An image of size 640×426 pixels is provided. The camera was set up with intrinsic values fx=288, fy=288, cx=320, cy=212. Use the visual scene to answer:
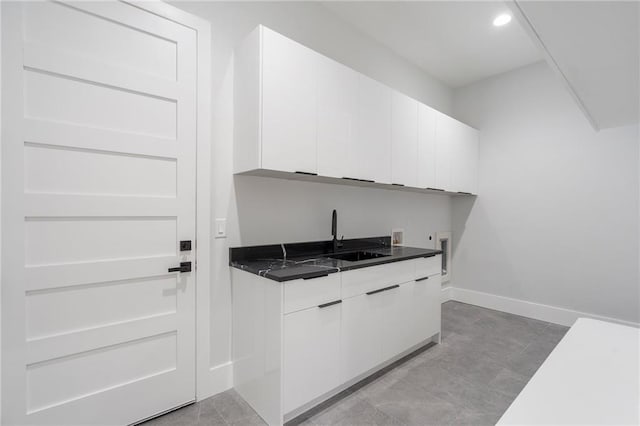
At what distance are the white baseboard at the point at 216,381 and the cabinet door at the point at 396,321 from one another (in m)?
1.09

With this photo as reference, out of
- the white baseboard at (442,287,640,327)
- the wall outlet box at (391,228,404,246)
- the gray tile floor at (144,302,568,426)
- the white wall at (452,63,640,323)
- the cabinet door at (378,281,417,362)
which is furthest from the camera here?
the wall outlet box at (391,228,404,246)

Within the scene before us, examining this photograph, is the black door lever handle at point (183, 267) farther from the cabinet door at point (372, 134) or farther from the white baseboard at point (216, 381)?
the cabinet door at point (372, 134)

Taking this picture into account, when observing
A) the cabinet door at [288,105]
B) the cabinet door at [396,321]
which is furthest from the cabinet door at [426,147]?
the cabinet door at [288,105]

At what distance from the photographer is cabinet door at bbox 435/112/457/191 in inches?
125

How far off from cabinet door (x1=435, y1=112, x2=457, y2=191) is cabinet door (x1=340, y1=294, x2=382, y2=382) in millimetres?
1761

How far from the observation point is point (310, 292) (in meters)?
1.67

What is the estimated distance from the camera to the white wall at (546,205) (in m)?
2.91

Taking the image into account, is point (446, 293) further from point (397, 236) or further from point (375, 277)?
point (375, 277)

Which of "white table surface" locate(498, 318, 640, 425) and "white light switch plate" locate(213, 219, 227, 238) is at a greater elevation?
"white light switch plate" locate(213, 219, 227, 238)

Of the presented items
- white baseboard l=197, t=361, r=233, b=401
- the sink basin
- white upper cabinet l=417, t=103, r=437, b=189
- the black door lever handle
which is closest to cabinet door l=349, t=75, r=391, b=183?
white upper cabinet l=417, t=103, r=437, b=189

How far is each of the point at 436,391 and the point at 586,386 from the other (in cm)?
159

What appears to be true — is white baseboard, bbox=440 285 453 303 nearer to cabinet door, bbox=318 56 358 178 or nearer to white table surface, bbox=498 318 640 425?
cabinet door, bbox=318 56 358 178

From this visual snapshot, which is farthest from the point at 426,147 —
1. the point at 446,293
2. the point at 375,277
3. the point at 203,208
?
the point at 203,208

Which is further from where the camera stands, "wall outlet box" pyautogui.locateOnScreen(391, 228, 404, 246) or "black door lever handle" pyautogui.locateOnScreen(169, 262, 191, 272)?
"wall outlet box" pyautogui.locateOnScreen(391, 228, 404, 246)
